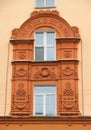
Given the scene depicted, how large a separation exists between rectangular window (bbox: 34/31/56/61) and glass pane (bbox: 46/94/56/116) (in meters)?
2.02

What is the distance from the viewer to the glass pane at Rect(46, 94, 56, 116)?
66.4ft

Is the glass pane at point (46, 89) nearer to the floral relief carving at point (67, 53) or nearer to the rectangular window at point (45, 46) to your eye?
the rectangular window at point (45, 46)

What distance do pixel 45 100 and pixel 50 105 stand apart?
1.20ft

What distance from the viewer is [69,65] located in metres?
20.8

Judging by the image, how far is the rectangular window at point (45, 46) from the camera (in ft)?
70.0

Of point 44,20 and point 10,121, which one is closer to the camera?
point 10,121

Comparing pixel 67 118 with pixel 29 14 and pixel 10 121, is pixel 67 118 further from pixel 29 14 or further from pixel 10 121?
pixel 29 14

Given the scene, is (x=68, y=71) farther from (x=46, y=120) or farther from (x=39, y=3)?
(x=39, y=3)

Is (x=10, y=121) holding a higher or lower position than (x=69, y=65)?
lower

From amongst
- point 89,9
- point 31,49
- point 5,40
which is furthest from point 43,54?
point 89,9

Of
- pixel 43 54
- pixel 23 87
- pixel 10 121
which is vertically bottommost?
pixel 10 121

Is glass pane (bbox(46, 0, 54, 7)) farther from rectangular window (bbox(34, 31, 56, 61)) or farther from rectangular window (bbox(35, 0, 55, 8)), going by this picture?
rectangular window (bbox(34, 31, 56, 61))

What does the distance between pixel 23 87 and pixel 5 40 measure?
9.33ft

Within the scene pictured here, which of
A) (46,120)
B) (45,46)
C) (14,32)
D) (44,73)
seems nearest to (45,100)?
(46,120)
